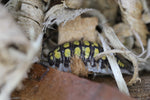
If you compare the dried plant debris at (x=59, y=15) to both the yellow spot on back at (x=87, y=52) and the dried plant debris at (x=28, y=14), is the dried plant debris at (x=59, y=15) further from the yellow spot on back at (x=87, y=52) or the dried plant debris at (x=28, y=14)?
the yellow spot on back at (x=87, y=52)

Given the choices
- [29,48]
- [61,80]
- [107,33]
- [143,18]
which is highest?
[143,18]

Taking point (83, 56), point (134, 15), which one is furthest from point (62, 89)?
point (134, 15)

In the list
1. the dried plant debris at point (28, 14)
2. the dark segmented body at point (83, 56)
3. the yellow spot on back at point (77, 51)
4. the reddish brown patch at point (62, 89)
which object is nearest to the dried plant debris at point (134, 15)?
the dark segmented body at point (83, 56)

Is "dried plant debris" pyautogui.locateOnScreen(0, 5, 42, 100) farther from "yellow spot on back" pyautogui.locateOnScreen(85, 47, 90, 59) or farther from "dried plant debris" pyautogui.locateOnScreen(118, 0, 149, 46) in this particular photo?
"dried plant debris" pyautogui.locateOnScreen(118, 0, 149, 46)

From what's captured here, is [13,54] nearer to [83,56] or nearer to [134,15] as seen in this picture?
[83,56]

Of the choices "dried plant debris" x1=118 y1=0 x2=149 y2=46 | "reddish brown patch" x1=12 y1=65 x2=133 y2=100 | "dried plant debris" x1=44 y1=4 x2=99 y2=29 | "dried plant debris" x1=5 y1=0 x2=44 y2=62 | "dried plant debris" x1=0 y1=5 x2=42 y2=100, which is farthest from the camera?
"dried plant debris" x1=118 y1=0 x2=149 y2=46

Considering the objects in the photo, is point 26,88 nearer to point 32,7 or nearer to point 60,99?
point 60,99

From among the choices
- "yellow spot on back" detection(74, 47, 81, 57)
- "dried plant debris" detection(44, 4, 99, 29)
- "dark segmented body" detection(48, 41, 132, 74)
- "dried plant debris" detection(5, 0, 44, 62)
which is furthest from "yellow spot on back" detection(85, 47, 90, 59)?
"dried plant debris" detection(5, 0, 44, 62)

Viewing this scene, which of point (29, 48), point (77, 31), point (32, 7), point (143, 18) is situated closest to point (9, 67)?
point (29, 48)
